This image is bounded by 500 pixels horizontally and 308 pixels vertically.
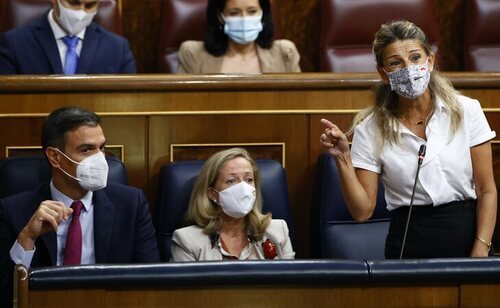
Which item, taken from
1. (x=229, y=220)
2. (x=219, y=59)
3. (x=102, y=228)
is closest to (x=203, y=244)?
(x=229, y=220)

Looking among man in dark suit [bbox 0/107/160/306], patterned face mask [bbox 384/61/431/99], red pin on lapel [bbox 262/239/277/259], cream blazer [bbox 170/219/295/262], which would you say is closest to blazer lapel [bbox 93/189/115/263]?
man in dark suit [bbox 0/107/160/306]

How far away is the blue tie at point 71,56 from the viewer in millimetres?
2008

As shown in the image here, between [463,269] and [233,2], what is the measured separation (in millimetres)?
1132

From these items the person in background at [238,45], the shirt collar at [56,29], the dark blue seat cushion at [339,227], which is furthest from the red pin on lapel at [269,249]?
the shirt collar at [56,29]

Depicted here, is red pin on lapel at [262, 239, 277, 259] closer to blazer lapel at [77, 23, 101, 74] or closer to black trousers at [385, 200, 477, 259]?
black trousers at [385, 200, 477, 259]

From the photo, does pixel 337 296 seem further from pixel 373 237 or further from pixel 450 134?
pixel 373 237

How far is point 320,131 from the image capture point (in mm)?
1827

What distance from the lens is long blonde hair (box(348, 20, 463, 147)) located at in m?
1.42

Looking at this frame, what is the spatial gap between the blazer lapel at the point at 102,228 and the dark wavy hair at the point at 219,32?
0.60 meters

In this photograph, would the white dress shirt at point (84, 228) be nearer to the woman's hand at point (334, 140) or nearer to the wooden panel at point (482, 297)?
the woman's hand at point (334, 140)

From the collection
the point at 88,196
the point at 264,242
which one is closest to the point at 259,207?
the point at 264,242

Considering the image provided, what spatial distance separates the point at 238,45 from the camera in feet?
6.92

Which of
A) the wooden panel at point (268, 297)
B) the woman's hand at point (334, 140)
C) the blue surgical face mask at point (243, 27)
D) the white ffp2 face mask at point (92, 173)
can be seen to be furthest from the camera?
the blue surgical face mask at point (243, 27)

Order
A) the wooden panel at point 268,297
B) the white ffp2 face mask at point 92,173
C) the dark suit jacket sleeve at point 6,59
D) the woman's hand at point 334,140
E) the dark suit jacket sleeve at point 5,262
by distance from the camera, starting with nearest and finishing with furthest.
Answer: the wooden panel at point 268,297, the woman's hand at point 334,140, the dark suit jacket sleeve at point 5,262, the white ffp2 face mask at point 92,173, the dark suit jacket sleeve at point 6,59
